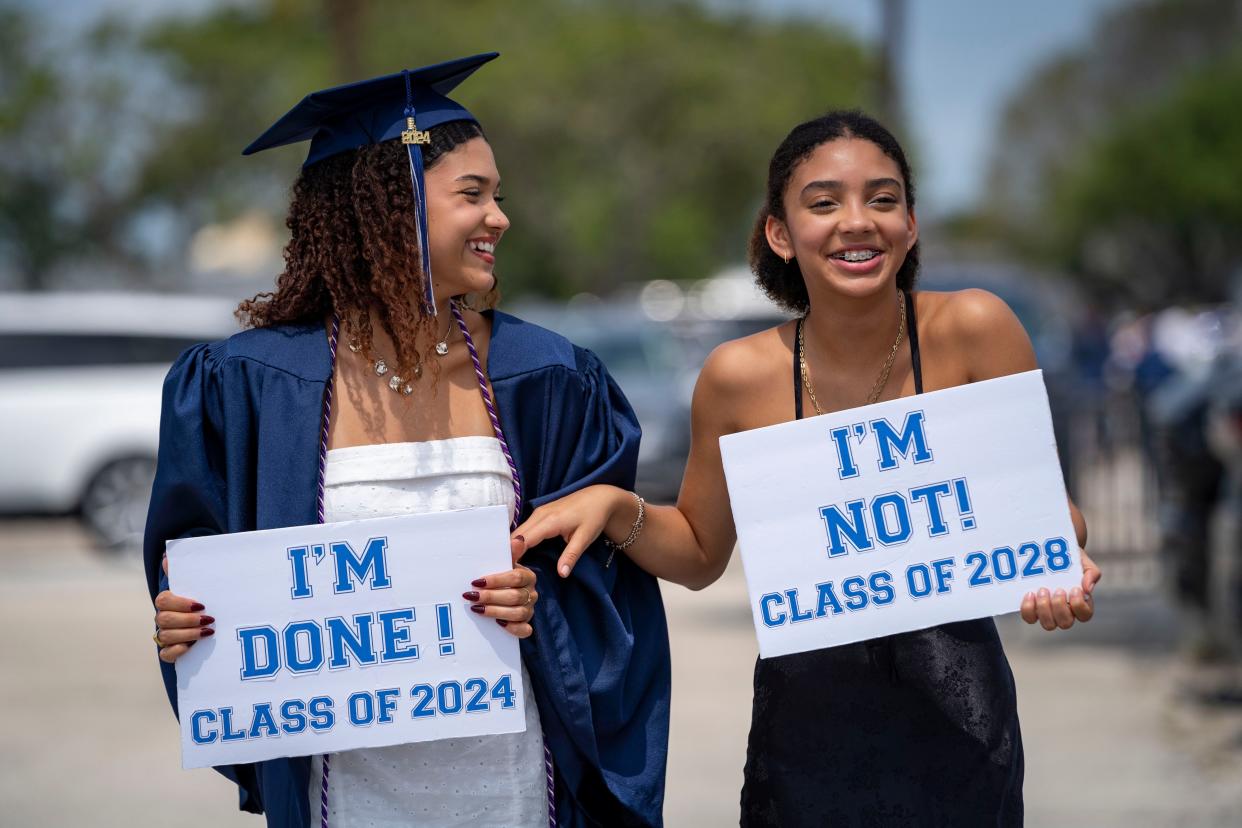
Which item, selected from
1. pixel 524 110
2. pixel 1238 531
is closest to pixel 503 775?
pixel 1238 531

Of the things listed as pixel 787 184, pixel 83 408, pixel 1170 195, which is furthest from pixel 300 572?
pixel 1170 195

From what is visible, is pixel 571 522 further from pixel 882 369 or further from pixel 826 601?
pixel 882 369

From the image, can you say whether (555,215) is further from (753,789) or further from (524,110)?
(753,789)

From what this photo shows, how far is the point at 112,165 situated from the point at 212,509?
3467cm

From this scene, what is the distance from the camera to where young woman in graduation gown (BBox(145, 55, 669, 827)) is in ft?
9.07

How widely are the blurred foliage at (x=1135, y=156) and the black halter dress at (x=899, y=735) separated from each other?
46.8 meters

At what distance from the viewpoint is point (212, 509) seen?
2770 millimetres

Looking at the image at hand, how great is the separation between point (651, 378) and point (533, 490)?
11728mm

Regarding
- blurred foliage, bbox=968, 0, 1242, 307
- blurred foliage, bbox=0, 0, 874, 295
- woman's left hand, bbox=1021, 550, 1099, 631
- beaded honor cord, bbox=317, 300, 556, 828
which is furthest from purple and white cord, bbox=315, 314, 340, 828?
blurred foliage, bbox=968, 0, 1242, 307

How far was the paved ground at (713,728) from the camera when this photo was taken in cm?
565

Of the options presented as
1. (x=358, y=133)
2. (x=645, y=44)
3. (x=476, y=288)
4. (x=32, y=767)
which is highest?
(x=645, y=44)

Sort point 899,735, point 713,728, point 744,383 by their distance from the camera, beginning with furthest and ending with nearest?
point 713,728 < point 744,383 < point 899,735

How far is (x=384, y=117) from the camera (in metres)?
2.85

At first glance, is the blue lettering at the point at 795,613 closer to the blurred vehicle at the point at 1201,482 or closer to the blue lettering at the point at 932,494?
the blue lettering at the point at 932,494
